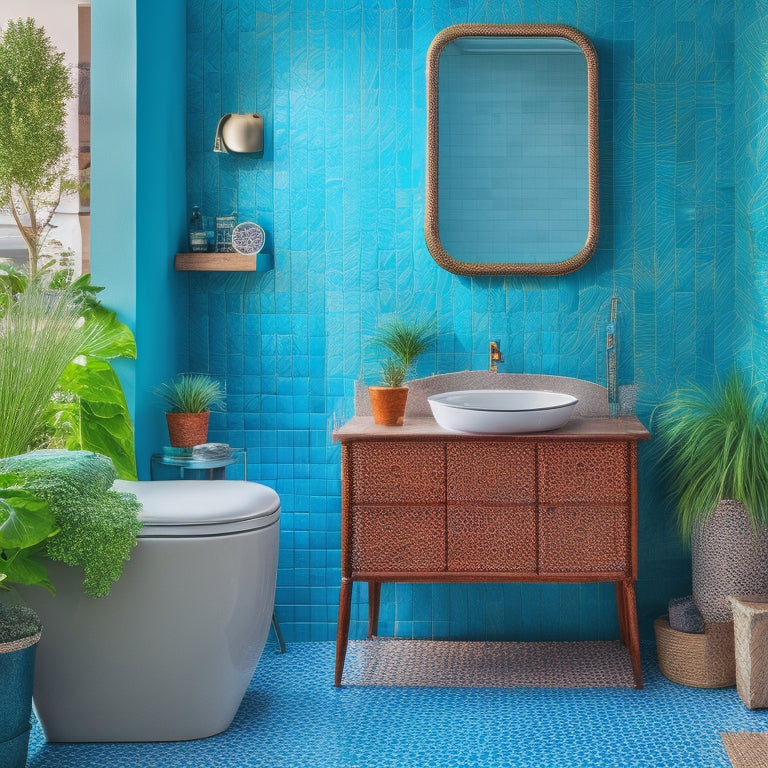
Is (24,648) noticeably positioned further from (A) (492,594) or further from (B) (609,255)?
(B) (609,255)

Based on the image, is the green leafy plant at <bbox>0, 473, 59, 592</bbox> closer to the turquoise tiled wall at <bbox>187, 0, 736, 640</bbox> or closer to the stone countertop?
the stone countertop

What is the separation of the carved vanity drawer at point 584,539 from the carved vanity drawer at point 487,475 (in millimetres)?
90

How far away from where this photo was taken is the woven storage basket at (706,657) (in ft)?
8.31

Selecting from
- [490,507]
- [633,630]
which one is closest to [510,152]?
[490,507]

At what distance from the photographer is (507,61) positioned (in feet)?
9.37

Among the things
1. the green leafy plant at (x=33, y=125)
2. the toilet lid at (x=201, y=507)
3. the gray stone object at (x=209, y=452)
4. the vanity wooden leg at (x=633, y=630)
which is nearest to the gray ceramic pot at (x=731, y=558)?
the vanity wooden leg at (x=633, y=630)

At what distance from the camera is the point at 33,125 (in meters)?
3.54

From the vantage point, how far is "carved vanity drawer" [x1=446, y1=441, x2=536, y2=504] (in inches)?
97.9

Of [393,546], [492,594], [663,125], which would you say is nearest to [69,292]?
[393,546]

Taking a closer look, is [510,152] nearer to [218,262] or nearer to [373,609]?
[218,262]

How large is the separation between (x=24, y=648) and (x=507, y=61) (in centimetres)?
223

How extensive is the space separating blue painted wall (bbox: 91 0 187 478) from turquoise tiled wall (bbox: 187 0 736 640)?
25 centimetres

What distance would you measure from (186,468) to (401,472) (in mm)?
671

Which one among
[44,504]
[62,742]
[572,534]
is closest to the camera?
[44,504]
